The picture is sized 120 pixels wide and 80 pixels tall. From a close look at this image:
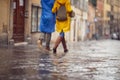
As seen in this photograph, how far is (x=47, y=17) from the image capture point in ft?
41.6

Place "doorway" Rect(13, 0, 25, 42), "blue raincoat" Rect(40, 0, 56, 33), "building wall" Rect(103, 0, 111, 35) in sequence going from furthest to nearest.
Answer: "building wall" Rect(103, 0, 111, 35)
"doorway" Rect(13, 0, 25, 42)
"blue raincoat" Rect(40, 0, 56, 33)

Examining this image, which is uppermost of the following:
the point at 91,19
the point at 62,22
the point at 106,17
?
the point at 106,17

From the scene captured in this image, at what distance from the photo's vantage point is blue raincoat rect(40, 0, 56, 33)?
41.2 ft

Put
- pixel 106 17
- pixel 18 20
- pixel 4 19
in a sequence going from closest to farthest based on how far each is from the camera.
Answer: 1. pixel 4 19
2. pixel 18 20
3. pixel 106 17

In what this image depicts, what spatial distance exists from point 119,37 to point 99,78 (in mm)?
77698

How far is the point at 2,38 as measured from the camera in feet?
67.9

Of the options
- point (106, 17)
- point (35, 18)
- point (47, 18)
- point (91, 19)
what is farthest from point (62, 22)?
point (106, 17)

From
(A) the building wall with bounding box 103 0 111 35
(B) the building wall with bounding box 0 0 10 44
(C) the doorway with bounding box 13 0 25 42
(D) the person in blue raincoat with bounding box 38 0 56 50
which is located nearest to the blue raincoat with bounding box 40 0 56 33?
(D) the person in blue raincoat with bounding box 38 0 56 50

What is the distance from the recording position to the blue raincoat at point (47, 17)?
12570 mm

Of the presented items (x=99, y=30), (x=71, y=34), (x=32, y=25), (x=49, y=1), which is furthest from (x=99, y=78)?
(x=99, y=30)

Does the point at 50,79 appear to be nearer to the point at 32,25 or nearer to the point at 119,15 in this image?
the point at 32,25

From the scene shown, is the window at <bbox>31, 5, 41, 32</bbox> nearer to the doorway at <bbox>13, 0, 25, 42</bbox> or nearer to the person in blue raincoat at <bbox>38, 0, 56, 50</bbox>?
the doorway at <bbox>13, 0, 25, 42</bbox>

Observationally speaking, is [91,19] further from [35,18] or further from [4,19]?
[4,19]

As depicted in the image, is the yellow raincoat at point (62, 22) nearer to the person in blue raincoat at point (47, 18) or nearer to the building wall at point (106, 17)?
the person in blue raincoat at point (47, 18)
